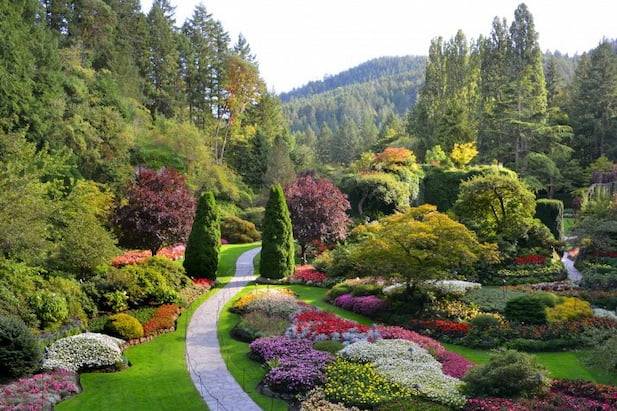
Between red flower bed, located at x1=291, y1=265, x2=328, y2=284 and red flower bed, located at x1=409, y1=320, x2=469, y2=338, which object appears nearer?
red flower bed, located at x1=409, y1=320, x2=469, y2=338

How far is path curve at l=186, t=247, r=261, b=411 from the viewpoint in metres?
11.7

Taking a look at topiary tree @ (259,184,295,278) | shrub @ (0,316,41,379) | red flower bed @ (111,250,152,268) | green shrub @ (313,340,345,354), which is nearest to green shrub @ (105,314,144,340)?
shrub @ (0,316,41,379)

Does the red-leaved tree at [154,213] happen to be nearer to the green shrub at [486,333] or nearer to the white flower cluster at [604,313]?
the green shrub at [486,333]

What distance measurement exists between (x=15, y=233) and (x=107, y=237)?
429cm

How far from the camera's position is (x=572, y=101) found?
183 ft

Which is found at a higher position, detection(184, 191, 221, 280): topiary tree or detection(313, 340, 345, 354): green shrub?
detection(184, 191, 221, 280): topiary tree

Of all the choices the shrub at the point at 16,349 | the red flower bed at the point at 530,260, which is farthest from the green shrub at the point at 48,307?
the red flower bed at the point at 530,260

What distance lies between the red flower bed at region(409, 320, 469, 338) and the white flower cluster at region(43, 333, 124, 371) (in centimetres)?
930

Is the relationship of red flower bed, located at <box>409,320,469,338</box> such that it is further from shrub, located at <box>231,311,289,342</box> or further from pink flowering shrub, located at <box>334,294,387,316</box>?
shrub, located at <box>231,311,289,342</box>

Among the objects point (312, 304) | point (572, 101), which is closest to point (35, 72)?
point (312, 304)

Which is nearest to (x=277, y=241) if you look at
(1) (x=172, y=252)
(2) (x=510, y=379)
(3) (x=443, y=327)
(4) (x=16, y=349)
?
(1) (x=172, y=252)

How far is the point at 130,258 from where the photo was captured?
948 inches

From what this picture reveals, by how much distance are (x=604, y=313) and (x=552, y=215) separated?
550 inches

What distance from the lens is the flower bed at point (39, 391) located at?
10859 mm
